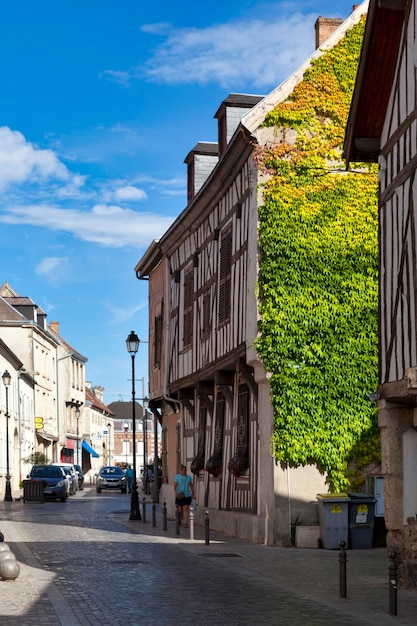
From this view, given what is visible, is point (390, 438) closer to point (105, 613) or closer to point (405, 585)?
point (405, 585)

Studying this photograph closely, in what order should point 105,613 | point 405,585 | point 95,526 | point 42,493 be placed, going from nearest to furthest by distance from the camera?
point 105,613 → point 405,585 → point 95,526 → point 42,493

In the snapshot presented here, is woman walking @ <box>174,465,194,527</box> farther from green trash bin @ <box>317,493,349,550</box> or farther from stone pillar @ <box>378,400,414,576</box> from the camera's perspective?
stone pillar @ <box>378,400,414,576</box>

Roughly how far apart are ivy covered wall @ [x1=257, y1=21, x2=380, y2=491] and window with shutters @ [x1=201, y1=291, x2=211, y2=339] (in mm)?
5660

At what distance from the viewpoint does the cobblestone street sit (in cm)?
1091

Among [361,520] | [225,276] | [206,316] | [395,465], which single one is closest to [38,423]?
[206,316]

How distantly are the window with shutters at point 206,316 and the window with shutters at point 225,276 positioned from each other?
1.32 m

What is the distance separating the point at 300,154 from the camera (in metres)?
20.6

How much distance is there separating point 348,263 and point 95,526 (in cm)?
995

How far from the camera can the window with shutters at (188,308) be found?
28.0 metres

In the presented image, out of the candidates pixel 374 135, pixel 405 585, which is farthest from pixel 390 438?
pixel 374 135

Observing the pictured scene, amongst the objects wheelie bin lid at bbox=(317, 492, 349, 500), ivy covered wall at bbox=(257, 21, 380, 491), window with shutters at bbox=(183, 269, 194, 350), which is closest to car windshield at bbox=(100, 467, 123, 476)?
window with shutters at bbox=(183, 269, 194, 350)

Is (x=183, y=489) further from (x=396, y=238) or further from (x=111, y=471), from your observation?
(x=111, y=471)

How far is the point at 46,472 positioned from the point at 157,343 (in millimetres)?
13258

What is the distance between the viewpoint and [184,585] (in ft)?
44.2
